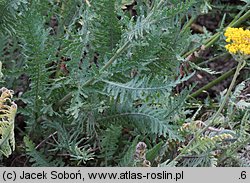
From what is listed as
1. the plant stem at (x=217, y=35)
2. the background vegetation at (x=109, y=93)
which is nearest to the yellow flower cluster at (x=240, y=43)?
the background vegetation at (x=109, y=93)

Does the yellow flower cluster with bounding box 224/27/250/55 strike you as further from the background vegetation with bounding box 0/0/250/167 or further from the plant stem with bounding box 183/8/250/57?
the plant stem with bounding box 183/8/250/57

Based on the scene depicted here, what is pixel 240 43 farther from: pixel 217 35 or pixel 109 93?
pixel 217 35

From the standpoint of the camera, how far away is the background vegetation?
160 cm

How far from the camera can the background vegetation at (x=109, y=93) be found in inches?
63.0

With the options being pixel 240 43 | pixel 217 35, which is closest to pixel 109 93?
pixel 240 43

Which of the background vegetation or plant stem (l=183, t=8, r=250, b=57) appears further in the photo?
plant stem (l=183, t=8, r=250, b=57)

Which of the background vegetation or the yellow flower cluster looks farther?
the background vegetation

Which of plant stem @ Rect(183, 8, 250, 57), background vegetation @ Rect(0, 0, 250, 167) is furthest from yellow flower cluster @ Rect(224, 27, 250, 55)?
plant stem @ Rect(183, 8, 250, 57)

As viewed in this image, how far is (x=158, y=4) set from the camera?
1.48 meters

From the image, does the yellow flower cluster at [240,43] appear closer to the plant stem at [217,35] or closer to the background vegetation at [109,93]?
the background vegetation at [109,93]

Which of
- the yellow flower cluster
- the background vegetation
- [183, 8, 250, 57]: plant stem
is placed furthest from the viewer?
[183, 8, 250, 57]: plant stem

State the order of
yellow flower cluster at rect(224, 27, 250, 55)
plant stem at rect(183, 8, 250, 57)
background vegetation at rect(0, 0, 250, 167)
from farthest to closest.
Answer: plant stem at rect(183, 8, 250, 57) < background vegetation at rect(0, 0, 250, 167) < yellow flower cluster at rect(224, 27, 250, 55)

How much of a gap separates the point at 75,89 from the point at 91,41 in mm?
146

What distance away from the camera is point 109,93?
166 centimetres
